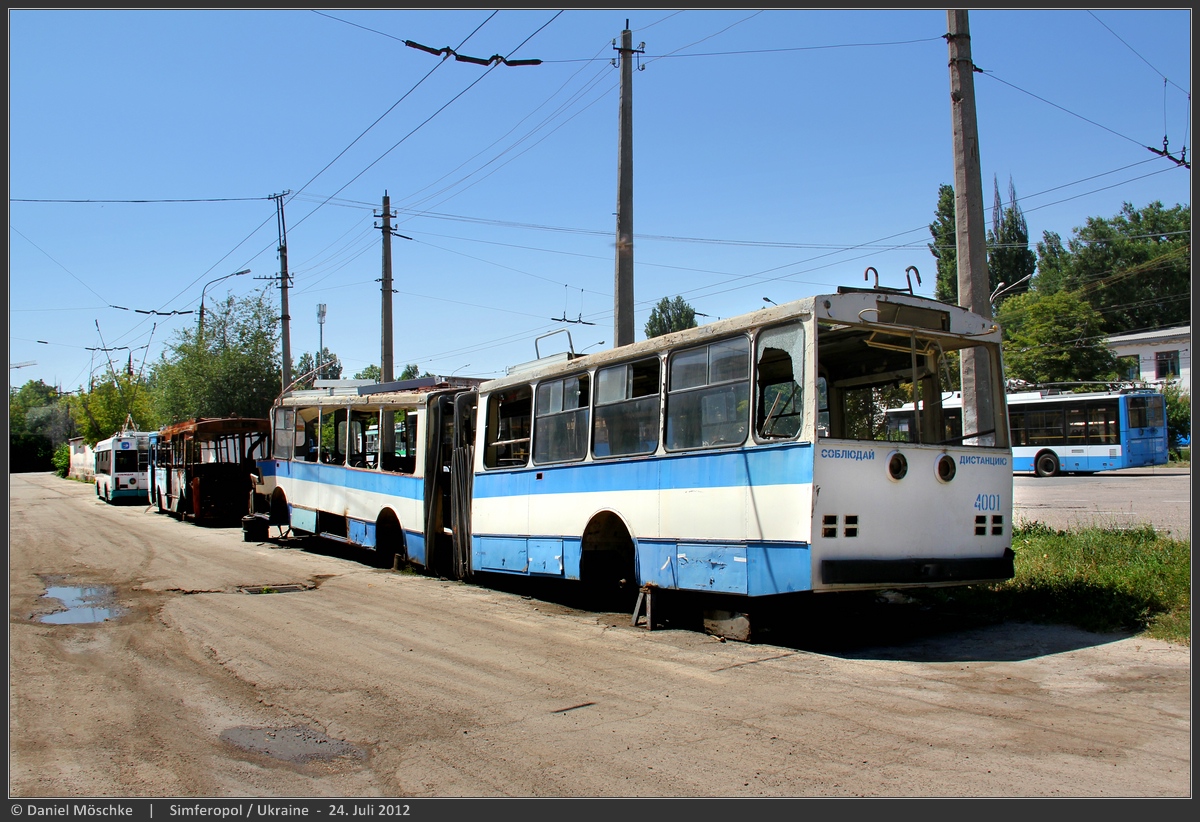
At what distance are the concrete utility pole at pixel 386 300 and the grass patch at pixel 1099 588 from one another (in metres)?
16.3

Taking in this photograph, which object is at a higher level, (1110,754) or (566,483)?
(566,483)

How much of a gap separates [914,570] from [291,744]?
515 centimetres

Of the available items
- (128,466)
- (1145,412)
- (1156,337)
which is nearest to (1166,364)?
(1156,337)

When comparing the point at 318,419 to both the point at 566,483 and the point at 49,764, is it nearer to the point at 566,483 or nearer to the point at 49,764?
the point at 566,483

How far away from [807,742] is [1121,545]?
263 inches

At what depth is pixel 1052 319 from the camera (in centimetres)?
5075

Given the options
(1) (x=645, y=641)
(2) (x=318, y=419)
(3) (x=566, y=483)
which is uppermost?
(2) (x=318, y=419)

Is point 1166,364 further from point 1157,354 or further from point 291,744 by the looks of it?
point 291,744

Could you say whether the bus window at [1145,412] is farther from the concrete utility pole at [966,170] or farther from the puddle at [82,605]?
the puddle at [82,605]

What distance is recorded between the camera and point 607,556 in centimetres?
1039

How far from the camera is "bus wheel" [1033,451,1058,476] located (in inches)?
1346

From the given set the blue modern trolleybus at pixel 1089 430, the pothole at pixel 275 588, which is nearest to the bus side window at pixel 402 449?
the pothole at pixel 275 588

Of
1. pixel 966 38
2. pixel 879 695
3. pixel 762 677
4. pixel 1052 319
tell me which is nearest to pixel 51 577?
pixel 762 677

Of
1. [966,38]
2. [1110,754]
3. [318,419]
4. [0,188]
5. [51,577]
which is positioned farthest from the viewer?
[318,419]
